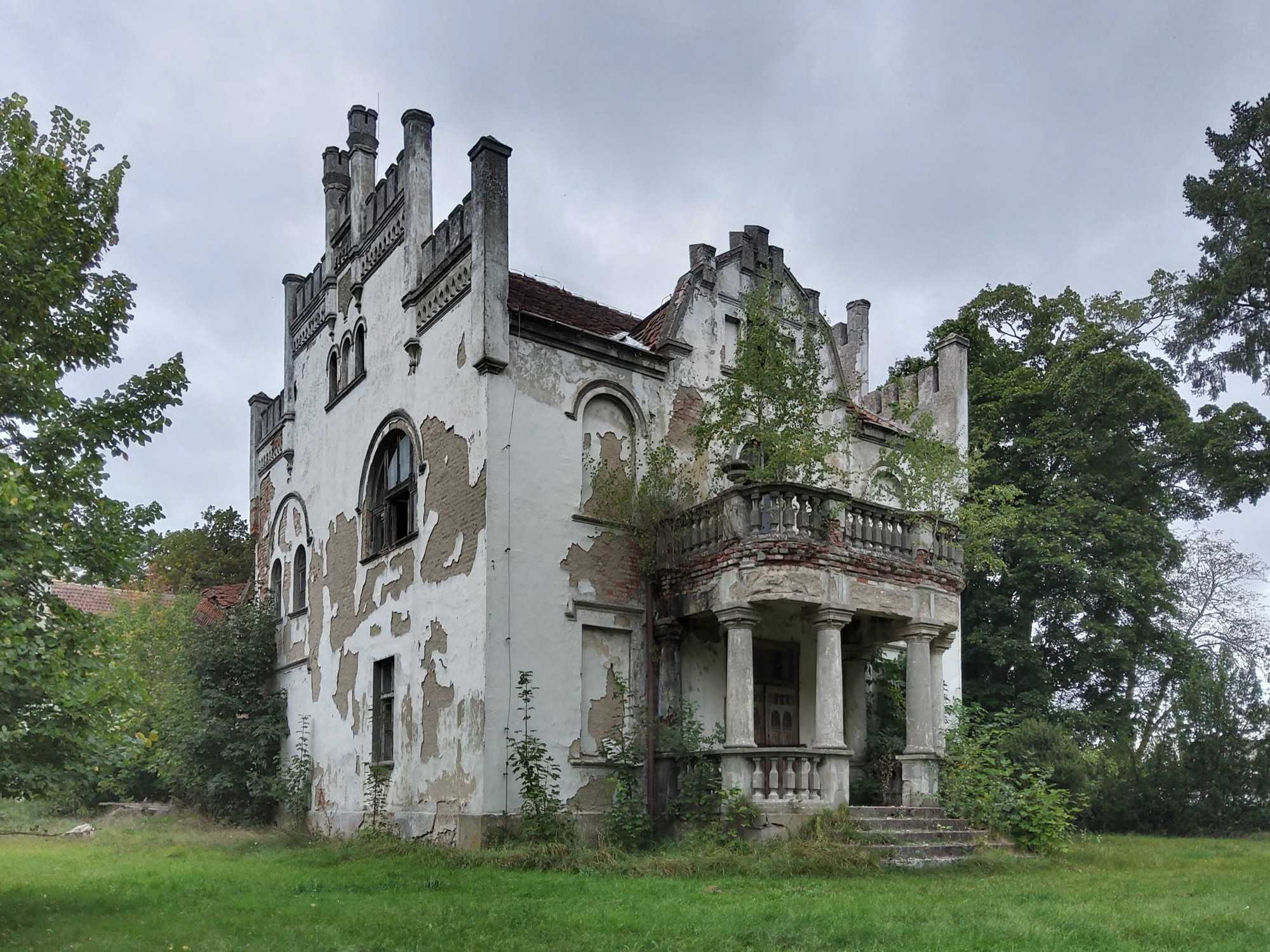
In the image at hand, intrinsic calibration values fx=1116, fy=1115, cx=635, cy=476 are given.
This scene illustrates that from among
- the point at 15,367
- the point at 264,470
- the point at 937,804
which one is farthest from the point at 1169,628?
the point at 15,367

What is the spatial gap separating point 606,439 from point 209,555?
22.5 meters

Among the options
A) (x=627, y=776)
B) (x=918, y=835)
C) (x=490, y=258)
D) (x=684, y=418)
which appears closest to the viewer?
(x=918, y=835)

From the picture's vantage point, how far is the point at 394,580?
18.8 m

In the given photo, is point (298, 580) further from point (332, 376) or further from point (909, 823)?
point (909, 823)

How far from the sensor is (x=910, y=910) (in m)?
10.3

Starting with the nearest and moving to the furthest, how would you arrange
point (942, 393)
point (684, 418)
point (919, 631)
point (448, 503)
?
1. point (919, 631)
2. point (448, 503)
3. point (684, 418)
4. point (942, 393)

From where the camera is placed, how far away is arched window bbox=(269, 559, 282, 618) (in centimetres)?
2467

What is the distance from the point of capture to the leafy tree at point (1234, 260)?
904 inches

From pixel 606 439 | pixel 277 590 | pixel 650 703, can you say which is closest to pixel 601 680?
pixel 650 703

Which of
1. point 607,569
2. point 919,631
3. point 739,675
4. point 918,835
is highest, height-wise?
point 607,569

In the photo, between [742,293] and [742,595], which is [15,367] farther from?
[742,293]

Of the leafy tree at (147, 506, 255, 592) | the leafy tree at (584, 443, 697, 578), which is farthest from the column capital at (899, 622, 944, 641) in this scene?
the leafy tree at (147, 506, 255, 592)

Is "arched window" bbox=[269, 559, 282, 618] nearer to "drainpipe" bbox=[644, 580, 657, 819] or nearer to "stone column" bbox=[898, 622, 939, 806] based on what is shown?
"drainpipe" bbox=[644, 580, 657, 819]

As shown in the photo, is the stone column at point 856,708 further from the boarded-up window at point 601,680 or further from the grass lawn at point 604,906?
the boarded-up window at point 601,680
